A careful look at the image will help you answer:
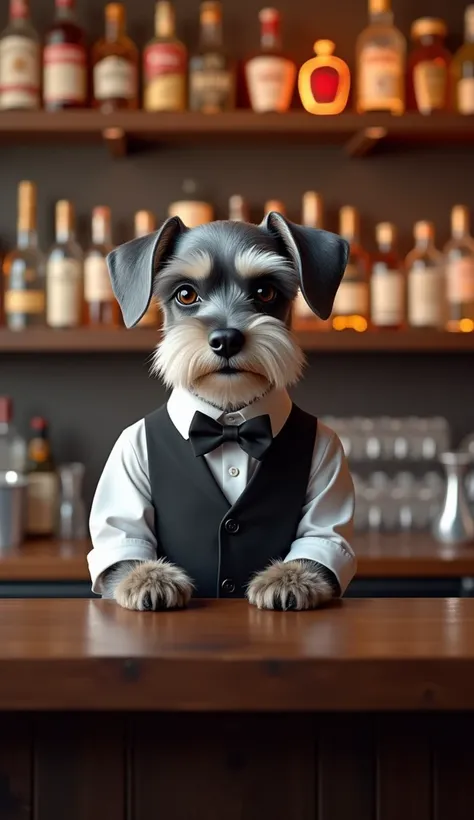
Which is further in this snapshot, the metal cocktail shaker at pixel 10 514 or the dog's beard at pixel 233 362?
the metal cocktail shaker at pixel 10 514

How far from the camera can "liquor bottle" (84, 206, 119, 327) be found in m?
2.24

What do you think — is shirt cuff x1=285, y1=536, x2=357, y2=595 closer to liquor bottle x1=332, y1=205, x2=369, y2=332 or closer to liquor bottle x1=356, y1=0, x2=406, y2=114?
liquor bottle x1=332, y1=205, x2=369, y2=332

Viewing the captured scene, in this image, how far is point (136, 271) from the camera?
110 centimetres

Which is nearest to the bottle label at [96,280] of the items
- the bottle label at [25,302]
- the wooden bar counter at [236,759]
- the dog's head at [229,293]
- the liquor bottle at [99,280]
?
the liquor bottle at [99,280]

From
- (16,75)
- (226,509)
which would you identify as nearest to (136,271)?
(226,509)

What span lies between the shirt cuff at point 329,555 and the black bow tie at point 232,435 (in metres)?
0.11

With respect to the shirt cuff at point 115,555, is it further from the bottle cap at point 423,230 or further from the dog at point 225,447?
the bottle cap at point 423,230

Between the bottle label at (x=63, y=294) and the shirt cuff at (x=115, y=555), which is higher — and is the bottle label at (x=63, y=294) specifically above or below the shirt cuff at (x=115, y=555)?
above

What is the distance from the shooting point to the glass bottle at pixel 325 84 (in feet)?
7.48

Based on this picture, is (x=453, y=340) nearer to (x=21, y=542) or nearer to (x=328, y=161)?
(x=328, y=161)

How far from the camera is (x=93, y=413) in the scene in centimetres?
250

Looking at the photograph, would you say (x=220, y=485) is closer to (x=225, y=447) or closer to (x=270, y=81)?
(x=225, y=447)

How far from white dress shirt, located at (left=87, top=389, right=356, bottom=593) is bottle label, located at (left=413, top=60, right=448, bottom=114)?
138cm

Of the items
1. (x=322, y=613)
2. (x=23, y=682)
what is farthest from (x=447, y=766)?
(x=23, y=682)
